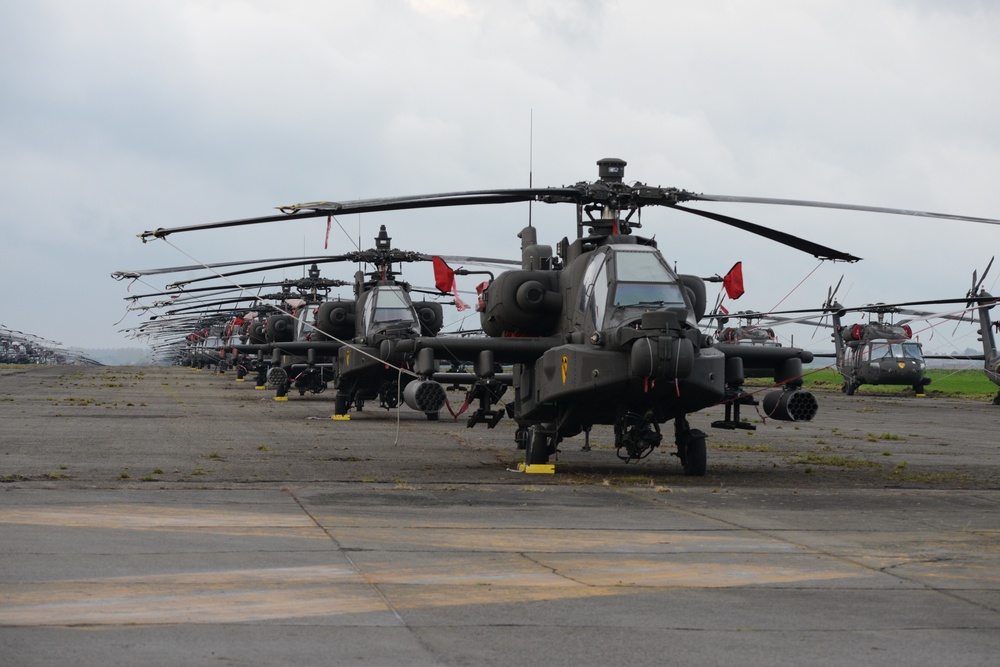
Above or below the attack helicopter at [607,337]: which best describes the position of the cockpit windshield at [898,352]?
above

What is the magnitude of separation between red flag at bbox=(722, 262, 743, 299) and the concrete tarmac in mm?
2458

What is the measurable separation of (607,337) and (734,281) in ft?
9.81

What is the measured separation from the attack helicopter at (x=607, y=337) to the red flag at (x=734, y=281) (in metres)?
0.36

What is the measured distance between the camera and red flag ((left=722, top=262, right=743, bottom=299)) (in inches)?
630

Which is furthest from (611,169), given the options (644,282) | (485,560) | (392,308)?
(392,308)

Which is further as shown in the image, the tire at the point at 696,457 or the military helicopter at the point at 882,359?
the military helicopter at the point at 882,359

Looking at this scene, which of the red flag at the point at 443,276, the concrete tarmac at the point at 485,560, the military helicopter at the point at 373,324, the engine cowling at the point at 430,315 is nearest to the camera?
the concrete tarmac at the point at 485,560

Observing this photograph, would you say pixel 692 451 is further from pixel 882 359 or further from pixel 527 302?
pixel 882 359

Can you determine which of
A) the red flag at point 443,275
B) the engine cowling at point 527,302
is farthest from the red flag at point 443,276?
the engine cowling at point 527,302

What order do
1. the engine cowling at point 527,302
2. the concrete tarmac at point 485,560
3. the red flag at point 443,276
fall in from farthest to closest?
the red flag at point 443,276 → the engine cowling at point 527,302 → the concrete tarmac at point 485,560

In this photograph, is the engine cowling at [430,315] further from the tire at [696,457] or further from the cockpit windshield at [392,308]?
the tire at [696,457]

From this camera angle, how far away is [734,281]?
16.2 m

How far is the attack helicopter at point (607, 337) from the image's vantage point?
541 inches

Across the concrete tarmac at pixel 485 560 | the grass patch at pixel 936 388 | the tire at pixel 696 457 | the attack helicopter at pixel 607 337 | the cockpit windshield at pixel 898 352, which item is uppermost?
the cockpit windshield at pixel 898 352
